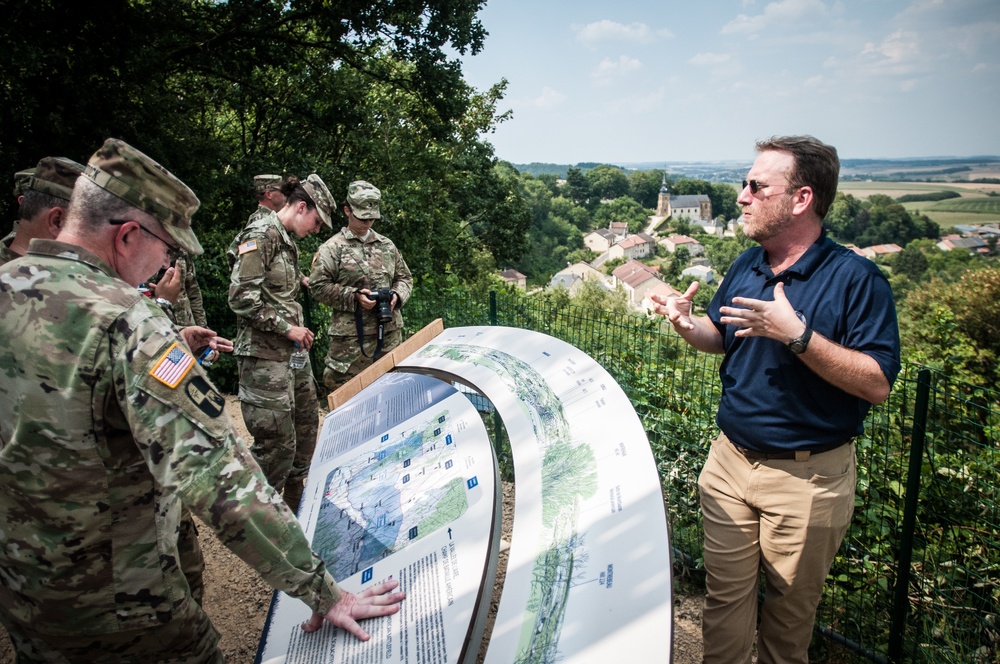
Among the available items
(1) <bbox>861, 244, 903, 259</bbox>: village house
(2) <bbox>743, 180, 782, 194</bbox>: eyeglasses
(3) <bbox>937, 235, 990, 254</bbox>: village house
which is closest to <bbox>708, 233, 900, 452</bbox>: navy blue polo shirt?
(2) <bbox>743, 180, 782, 194</bbox>: eyeglasses

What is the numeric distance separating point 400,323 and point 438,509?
2.95 meters

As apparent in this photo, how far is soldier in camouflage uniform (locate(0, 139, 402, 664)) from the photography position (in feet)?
4.76

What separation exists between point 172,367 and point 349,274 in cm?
329

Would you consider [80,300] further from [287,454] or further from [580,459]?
[287,454]

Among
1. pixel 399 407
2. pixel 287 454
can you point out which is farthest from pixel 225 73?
pixel 399 407

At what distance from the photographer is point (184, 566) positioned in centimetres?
235

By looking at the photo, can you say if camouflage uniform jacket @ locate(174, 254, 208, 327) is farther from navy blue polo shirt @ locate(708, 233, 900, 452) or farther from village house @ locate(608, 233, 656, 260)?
village house @ locate(608, 233, 656, 260)

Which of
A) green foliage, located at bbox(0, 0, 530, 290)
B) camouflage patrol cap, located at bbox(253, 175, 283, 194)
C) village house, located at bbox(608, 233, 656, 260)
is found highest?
green foliage, located at bbox(0, 0, 530, 290)

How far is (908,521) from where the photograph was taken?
276 cm

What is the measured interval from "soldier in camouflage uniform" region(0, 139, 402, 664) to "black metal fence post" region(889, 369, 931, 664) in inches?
94.8

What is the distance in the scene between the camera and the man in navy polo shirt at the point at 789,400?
6.69 ft

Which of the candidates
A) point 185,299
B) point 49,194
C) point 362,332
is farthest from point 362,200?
point 49,194

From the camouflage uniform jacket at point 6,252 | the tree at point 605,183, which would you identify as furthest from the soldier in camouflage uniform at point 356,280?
the tree at point 605,183

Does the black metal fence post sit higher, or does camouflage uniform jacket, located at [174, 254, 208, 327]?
camouflage uniform jacket, located at [174, 254, 208, 327]
